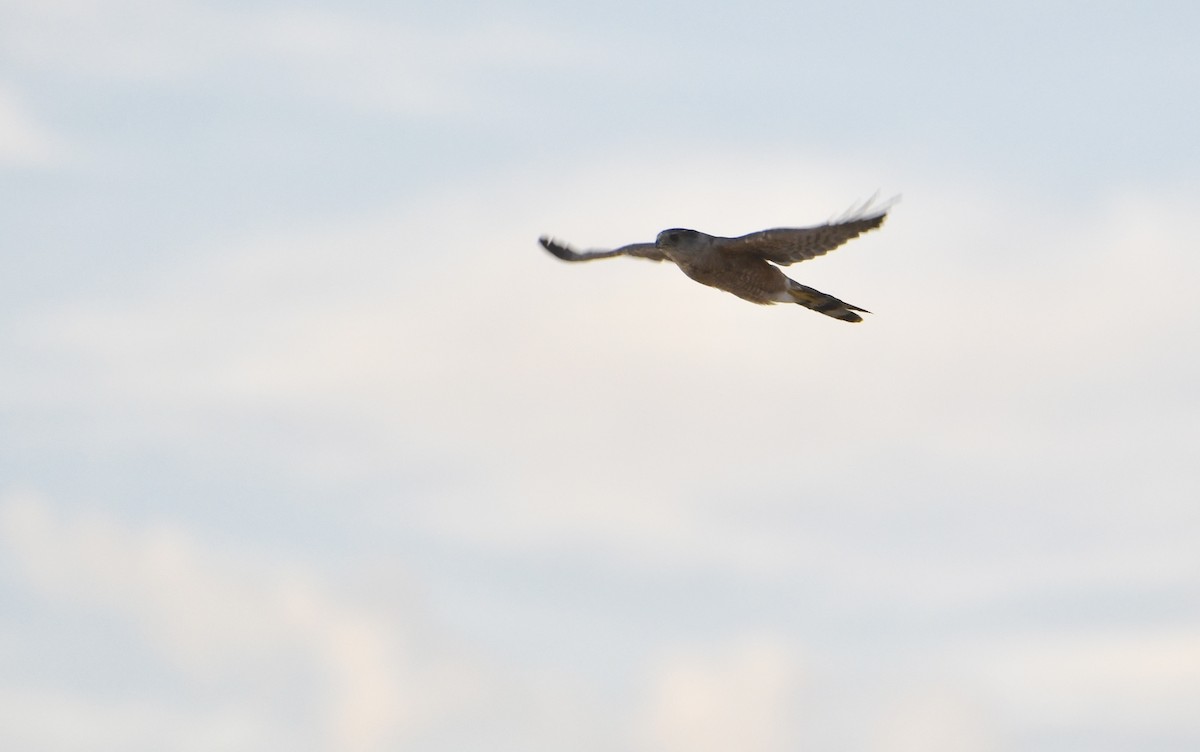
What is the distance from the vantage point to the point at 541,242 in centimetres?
2666

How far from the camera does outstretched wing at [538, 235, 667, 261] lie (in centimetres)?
2519

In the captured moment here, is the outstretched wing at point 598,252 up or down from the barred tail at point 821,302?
up

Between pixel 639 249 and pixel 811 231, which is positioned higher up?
pixel 639 249

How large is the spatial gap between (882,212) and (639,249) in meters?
4.53

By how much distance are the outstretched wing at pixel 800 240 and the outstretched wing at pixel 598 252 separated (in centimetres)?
183

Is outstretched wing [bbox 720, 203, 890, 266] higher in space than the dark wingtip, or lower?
lower

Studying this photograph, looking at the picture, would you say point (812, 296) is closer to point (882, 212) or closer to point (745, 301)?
point (745, 301)

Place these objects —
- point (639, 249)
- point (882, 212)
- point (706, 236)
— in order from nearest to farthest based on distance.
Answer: point (882, 212) < point (706, 236) < point (639, 249)

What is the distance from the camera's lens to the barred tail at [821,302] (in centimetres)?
2391

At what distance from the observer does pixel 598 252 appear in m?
26.2

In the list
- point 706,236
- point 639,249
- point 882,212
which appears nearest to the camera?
point 882,212

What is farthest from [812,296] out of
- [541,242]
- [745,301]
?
[541,242]

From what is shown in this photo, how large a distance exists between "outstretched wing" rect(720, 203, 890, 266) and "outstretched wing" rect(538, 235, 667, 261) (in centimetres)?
183

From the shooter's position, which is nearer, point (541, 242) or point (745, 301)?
point (745, 301)
